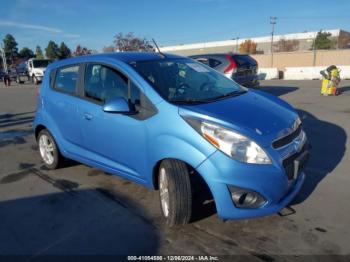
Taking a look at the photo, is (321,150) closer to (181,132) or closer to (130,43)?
(181,132)

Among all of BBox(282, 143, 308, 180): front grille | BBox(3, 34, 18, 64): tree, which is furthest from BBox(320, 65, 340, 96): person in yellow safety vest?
BBox(3, 34, 18, 64): tree

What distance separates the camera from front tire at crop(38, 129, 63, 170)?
5156 mm

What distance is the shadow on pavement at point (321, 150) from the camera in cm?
432

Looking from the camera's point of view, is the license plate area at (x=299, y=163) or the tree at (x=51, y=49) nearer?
the license plate area at (x=299, y=163)

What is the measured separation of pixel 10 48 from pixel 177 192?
90.2 metres

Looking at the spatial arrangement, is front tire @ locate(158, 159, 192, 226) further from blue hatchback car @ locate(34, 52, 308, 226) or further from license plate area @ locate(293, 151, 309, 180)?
license plate area @ locate(293, 151, 309, 180)

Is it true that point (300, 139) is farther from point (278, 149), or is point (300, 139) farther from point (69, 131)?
point (69, 131)

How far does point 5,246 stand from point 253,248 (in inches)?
91.1

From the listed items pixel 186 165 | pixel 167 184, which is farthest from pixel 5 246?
pixel 186 165

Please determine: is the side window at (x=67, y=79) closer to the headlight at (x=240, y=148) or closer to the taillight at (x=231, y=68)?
the headlight at (x=240, y=148)

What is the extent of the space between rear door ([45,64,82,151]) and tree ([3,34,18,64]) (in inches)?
3371

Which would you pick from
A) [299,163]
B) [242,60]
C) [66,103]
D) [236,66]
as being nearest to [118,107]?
[66,103]

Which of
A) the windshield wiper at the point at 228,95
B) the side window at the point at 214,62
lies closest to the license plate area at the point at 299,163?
the windshield wiper at the point at 228,95

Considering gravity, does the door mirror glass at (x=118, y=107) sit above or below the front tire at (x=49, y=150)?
above
